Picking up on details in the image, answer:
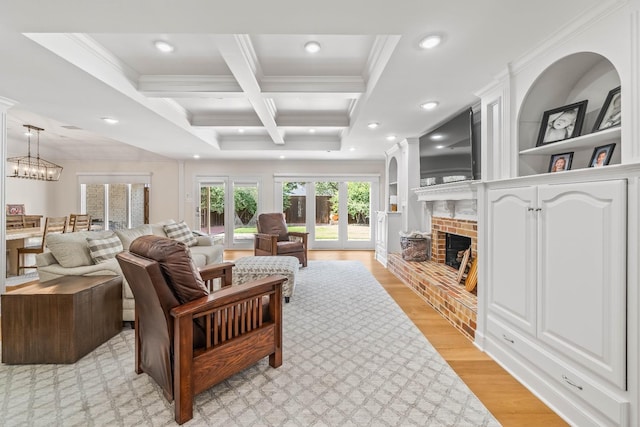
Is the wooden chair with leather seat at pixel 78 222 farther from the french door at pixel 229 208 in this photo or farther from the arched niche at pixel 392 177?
the arched niche at pixel 392 177

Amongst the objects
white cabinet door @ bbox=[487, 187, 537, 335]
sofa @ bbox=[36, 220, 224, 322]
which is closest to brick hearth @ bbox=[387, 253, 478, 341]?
white cabinet door @ bbox=[487, 187, 537, 335]

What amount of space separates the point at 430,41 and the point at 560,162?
1.16 metres

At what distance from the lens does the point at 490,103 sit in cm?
246

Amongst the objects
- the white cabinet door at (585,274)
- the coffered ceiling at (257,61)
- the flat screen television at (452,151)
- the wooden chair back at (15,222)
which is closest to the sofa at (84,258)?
the coffered ceiling at (257,61)

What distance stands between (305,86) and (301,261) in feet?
9.64

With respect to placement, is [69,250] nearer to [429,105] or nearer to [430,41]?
[430,41]

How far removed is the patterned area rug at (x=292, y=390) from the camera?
5.05 feet

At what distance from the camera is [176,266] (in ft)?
5.10

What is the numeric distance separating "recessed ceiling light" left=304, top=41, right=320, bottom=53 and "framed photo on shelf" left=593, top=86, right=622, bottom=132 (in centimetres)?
189

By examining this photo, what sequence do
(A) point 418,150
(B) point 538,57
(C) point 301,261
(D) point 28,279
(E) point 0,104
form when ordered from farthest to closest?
(C) point 301,261
(A) point 418,150
(D) point 28,279
(E) point 0,104
(B) point 538,57

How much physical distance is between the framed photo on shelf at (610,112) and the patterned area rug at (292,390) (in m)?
1.69

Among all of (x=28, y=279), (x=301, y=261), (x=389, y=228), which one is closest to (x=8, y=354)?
(x=28, y=279)

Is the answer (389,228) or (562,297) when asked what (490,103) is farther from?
(389,228)

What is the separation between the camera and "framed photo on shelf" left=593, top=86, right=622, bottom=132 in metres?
1.56
